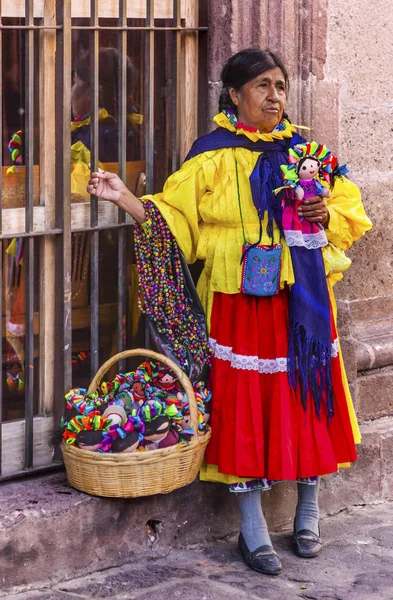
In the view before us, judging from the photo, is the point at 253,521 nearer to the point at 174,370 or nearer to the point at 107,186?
the point at 174,370

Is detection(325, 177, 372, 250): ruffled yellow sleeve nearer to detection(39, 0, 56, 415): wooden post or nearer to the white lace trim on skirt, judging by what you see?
the white lace trim on skirt

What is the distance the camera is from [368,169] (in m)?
5.20

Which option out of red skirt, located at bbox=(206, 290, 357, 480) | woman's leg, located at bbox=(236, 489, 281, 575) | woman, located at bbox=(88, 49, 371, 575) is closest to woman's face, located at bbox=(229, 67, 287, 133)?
woman, located at bbox=(88, 49, 371, 575)

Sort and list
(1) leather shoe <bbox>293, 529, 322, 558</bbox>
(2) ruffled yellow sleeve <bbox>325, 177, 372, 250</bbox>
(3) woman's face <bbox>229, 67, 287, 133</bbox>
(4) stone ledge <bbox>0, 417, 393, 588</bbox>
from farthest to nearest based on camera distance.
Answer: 1. (1) leather shoe <bbox>293, 529, 322, 558</bbox>
2. (2) ruffled yellow sleeve <bbox>325, 177, 372, 250</bbox>
3. (3) woman's face <bbox>229, 67, 287, 133</bbox>
4. (4) stone ledge <bbox>0, 417, 393, 588</bbox>

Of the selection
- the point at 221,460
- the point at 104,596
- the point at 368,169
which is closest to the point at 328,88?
the point at 368,169

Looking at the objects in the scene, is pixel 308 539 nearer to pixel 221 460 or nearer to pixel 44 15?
pixel 221 460

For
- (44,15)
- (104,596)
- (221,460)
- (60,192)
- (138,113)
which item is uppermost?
(44,15)

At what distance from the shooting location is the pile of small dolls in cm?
422

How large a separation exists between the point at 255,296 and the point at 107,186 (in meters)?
0.70

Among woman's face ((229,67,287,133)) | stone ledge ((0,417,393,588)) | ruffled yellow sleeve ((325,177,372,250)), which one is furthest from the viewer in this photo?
ruffled yellow sleeve ((325,177,372,250))

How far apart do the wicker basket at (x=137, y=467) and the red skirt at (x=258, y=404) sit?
0.19m

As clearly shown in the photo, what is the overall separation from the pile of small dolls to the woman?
0.19m

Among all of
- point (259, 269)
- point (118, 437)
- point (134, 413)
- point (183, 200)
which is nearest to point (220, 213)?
point (183, 200)

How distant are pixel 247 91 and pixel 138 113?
0.47m
